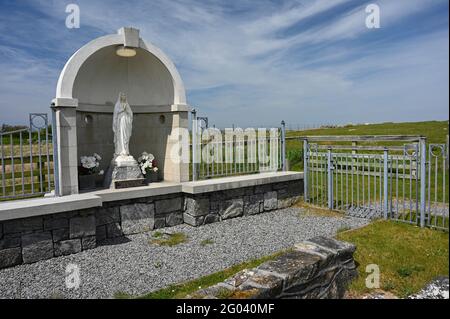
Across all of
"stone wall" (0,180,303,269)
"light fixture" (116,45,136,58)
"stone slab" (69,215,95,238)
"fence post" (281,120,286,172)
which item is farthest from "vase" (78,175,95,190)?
"fence post" (281,120,286,172)

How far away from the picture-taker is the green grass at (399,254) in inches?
175

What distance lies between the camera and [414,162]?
22.1 ft

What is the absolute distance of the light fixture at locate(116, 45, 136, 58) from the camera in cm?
711

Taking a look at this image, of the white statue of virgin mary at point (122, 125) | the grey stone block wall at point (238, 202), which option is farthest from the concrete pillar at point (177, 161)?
the white statue of virgin mary at point (122, 125)

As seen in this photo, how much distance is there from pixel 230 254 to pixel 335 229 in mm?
2456

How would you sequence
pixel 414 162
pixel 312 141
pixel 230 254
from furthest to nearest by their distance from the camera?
pixel 312 141 < pixel 414 162 < pixel 230 254

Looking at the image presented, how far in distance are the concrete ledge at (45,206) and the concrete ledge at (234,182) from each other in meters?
1.96

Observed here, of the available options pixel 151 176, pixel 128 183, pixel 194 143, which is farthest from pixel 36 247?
pixel 194 143

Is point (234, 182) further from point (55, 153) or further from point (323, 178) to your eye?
point (55, 153)

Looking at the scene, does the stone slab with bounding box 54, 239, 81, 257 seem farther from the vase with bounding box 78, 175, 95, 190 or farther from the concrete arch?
the concrete arch

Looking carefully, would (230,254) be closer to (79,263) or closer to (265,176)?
(79,263)

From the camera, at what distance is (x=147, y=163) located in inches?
308
